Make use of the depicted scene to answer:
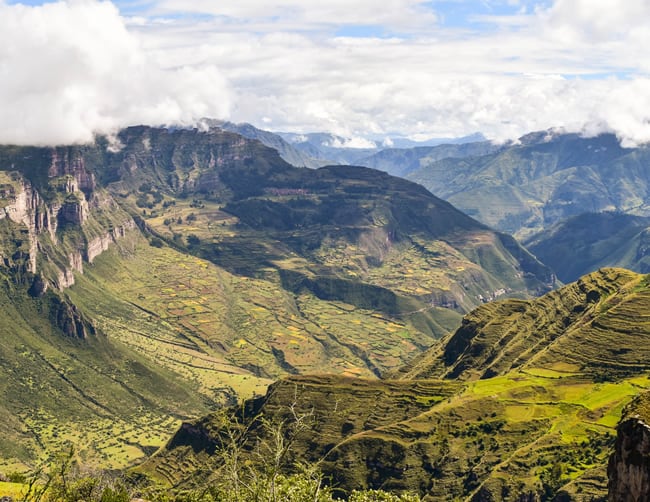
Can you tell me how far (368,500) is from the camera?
3735 inches

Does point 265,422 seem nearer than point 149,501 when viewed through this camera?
Yes

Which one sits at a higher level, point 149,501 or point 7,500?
point 7,500

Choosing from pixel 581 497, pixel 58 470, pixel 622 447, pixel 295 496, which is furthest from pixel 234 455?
pixel 581 497

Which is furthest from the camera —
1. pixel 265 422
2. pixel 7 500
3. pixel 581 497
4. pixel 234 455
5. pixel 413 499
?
pixel 581 497

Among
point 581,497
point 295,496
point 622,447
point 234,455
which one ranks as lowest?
point 581,497

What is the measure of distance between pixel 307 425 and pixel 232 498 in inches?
621

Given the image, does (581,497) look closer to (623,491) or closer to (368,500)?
(623,491)

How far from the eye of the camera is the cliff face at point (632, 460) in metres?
104

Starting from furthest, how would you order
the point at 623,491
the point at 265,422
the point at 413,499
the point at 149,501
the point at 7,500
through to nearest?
the point at 149,501, the point at 623,491, the point at 7,500, the point at 413,499, the point at 265,422

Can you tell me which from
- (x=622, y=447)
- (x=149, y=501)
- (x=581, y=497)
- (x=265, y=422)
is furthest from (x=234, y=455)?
(x=581, y=497)

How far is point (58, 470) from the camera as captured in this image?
85.6 m

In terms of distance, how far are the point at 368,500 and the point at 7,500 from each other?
5503 cm

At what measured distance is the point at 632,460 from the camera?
10631 cm

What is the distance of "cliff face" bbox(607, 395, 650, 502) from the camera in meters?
104
